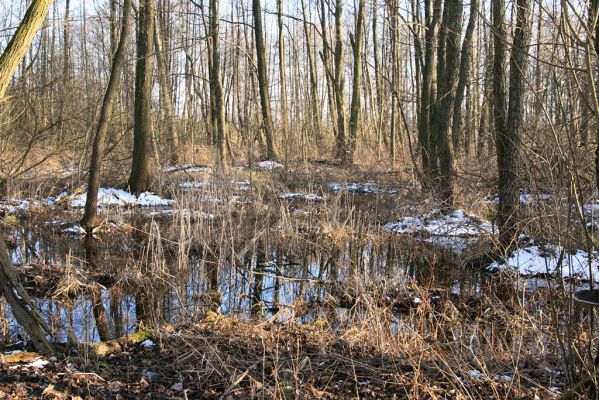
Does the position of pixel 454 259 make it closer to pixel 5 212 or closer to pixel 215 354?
pixel 215 354

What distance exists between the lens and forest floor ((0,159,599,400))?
319 centimetres

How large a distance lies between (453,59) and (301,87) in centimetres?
2030

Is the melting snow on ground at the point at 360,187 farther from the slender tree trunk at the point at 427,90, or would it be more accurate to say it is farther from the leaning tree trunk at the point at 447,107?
the leaning tree trunk at the point at 447,107

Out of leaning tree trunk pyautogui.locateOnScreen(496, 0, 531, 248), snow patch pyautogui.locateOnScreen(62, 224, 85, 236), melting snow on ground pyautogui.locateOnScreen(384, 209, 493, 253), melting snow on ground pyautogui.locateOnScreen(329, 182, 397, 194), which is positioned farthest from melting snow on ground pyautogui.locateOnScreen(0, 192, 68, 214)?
leaning tree trunk pyautogui.locateOnScreen(496, 0, 531, 248)

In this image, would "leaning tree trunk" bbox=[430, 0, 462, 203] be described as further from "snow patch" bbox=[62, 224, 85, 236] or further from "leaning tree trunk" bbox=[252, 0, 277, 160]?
"leaning tree trunk" bbox=[252, 0, 277, 160]

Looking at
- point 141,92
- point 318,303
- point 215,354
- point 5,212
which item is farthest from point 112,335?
point 141,92

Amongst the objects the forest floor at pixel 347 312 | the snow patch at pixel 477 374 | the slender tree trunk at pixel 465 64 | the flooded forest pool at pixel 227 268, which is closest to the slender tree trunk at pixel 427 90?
the slender tree trunk at pixel 465 64

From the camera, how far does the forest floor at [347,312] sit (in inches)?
126

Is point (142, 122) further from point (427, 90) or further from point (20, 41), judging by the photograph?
point (20, 41)

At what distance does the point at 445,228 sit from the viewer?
9297mm

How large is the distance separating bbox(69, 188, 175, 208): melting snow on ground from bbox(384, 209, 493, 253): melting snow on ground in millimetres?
5433

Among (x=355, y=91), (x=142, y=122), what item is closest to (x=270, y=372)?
(x=142, y=122)

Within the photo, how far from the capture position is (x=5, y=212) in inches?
407

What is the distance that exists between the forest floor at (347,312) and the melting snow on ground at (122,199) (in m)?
0.06
